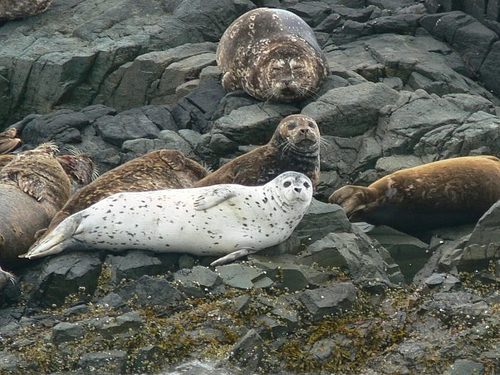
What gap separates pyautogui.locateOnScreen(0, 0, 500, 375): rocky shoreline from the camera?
543 inches

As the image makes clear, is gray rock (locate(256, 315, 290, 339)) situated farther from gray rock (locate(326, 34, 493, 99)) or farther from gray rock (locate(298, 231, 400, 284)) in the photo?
gray rock (locate(326, 34, 493, 99))

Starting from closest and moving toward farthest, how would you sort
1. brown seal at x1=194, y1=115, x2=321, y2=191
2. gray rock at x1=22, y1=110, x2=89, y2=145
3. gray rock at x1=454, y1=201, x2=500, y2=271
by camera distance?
gray rock at x1=454, y1=201, x2=500, y2=271 < brown seal at x1=194, y1=115, x2=321, y2=191 < gray rock at x1=22, y1=110, x2=89, y2=145

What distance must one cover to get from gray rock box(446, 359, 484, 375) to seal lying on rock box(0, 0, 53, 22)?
1532cm

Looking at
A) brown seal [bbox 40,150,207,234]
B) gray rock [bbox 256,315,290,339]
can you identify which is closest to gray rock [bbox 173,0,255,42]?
brown seal [bbox 40,150,207,234]

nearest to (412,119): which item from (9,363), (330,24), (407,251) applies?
(407,251)

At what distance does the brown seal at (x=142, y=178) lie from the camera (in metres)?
17.0

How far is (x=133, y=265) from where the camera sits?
15.6 metres

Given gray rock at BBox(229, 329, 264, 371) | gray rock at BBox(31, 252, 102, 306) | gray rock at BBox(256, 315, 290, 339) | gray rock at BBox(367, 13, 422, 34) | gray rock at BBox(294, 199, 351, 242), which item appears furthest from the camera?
gray rock at BBox(367, 13, 422, 34)

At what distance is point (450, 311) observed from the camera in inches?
548

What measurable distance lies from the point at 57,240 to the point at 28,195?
202cm

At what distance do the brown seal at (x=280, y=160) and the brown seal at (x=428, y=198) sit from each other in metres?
0.54

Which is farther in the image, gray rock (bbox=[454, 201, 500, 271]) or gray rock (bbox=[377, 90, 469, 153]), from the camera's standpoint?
gray rock (bbox=[377, 90, 469, 153])

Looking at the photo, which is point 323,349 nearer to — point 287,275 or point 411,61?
point 287,275

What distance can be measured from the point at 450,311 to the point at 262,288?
1.81 m
